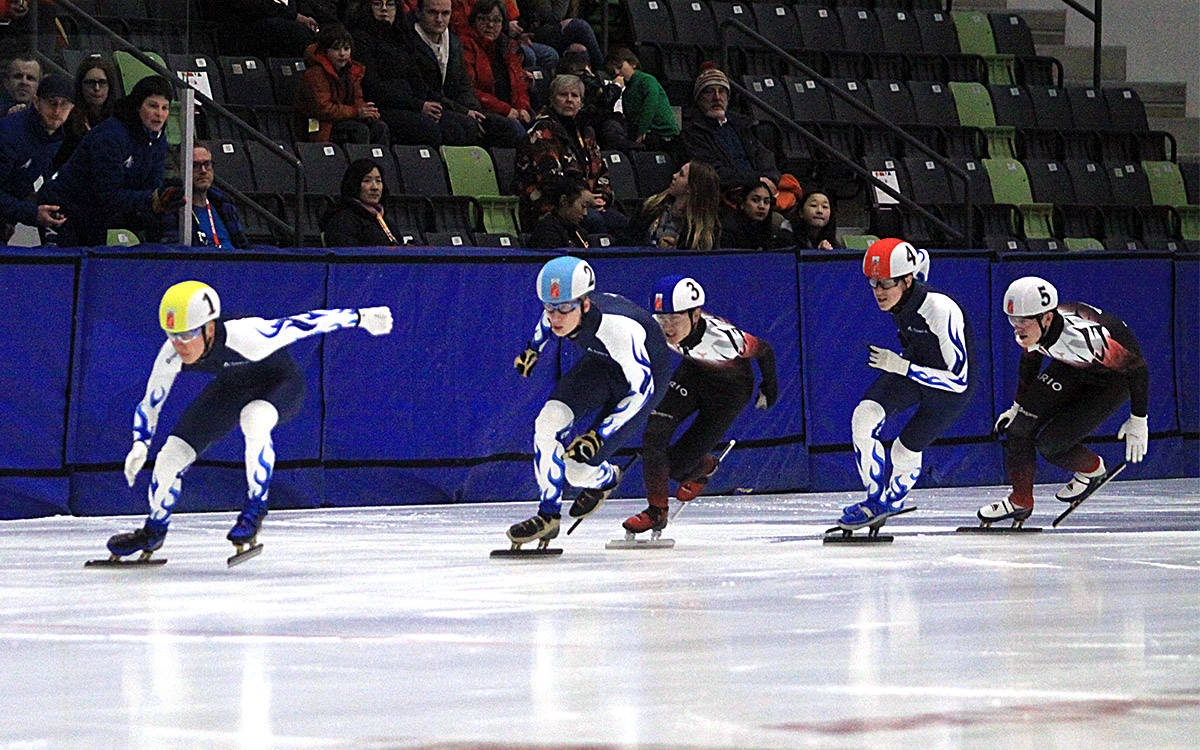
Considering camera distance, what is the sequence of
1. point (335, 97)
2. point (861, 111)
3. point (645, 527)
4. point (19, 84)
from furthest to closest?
point (861, 111) → point (335, 97) → point (19, 84) → point (645, 527)

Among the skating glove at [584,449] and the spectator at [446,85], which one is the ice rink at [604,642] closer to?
the skating glove at [584,449]

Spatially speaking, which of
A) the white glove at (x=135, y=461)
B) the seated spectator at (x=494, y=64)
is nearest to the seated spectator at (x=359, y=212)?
the seated spectator at (x=494, y=64)

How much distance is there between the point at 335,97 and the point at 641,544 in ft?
16.8

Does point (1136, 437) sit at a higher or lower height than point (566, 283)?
lower

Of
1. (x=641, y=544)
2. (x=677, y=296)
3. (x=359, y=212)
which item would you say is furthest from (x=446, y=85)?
(x=641, y=544)

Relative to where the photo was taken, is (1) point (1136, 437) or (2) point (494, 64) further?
(2) point (494, 64)

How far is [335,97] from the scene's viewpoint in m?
13.7

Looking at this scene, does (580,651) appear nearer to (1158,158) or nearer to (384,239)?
(384,239)

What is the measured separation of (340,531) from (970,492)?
499 centimetres

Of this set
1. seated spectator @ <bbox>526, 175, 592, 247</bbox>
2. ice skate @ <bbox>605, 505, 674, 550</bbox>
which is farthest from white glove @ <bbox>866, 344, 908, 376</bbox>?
seated spectator @ <bbox>526, 175, 592, 247</bbox>

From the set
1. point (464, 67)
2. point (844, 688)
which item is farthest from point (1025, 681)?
point (464, 67)

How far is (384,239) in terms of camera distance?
41.3 ft

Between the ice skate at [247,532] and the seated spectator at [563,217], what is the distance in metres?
4.41

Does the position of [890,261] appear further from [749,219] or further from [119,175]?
[119,175]
